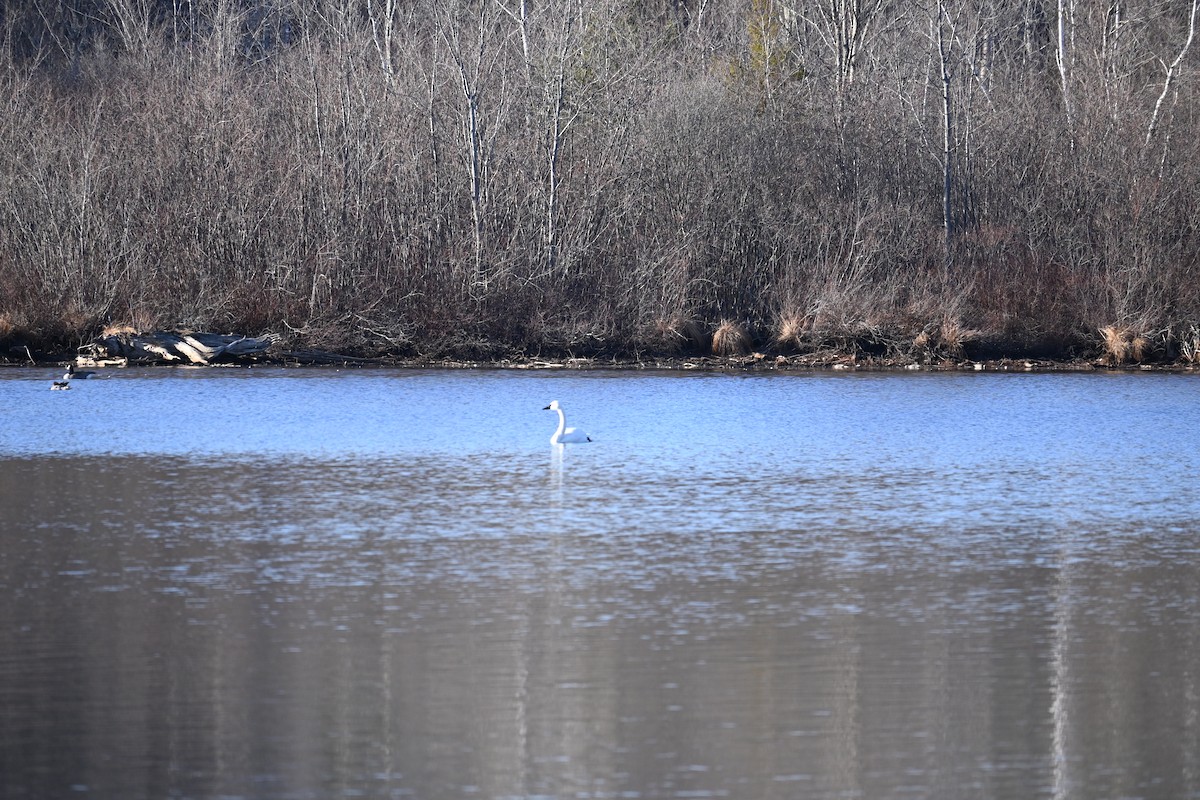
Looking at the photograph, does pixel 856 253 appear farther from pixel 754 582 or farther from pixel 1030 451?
pixel 754 582

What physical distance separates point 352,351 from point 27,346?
19.0 feet

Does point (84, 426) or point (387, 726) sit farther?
point (84, 426)

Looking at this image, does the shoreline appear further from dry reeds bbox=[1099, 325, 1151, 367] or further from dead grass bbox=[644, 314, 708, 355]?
dead grass bbox=[644, 314, 708, 355]

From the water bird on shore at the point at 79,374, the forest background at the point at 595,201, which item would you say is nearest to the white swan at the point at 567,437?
the water bird on shore at the point at 79,374

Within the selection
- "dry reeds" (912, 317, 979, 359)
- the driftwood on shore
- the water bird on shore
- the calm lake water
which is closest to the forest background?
"dry reeds" (912, 317, 979, 359)

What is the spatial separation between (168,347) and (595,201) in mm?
8851

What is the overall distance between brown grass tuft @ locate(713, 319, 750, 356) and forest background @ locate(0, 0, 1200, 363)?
10cm

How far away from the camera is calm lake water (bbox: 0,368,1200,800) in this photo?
7391mm

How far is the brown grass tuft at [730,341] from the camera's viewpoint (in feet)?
102

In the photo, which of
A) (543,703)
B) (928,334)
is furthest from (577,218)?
(543,703)

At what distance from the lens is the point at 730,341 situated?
31.1 metres

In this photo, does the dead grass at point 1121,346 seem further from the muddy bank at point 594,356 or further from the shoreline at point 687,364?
the shoreline at point 687,364

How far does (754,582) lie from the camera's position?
11125 mm

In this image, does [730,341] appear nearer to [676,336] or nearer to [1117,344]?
[676,336]
